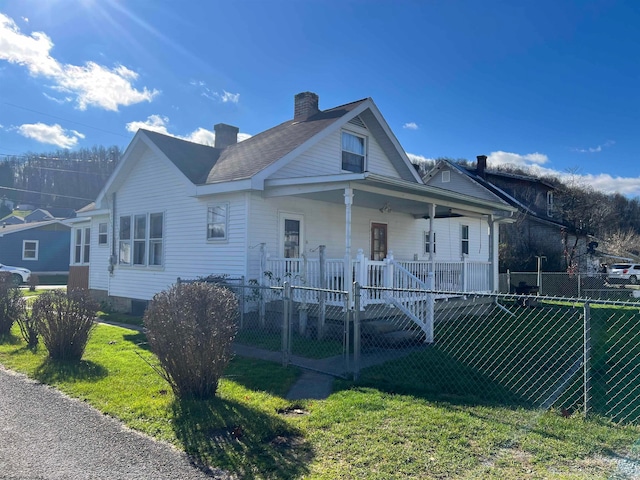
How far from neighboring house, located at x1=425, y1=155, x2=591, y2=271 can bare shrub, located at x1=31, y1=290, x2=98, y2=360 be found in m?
22.1

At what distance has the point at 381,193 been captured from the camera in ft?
34.5

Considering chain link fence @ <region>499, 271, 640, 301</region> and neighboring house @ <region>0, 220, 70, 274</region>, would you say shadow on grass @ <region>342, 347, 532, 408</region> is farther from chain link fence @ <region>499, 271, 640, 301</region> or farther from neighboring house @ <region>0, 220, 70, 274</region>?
neighboring house @ <region>0, 220, 70, 274</region>

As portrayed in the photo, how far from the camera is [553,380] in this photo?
22.1 feet

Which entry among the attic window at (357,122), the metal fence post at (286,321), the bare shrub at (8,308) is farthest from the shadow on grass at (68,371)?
the attic window at (357,122)

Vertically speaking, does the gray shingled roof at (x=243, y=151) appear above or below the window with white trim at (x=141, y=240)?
above

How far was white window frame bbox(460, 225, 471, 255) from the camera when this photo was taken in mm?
19609

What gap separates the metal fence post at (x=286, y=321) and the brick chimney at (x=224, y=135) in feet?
37.8

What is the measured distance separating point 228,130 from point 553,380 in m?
14.4

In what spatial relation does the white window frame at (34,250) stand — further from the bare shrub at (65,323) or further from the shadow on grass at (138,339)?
the bare shrub at (65,323)

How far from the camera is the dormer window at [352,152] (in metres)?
14.4

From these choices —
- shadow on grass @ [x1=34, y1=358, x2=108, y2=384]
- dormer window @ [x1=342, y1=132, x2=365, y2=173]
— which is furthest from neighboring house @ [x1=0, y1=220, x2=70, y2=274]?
shadow on grass @ [x1=34, y1=358, x2=108, y2=384]

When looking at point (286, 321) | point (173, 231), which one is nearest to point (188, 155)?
point (173, 231)

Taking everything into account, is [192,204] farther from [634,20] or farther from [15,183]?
[15,183]

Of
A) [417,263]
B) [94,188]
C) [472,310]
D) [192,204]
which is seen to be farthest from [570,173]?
[94,188]
